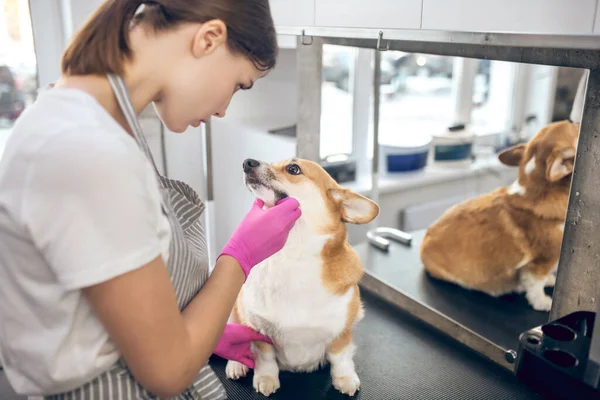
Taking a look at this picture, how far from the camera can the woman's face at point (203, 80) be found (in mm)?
656

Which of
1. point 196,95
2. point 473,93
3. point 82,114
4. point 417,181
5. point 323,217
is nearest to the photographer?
point 82,114

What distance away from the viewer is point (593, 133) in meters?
0.92

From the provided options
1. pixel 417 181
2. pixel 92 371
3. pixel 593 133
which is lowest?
pixel 417 181

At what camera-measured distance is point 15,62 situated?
1734 mm

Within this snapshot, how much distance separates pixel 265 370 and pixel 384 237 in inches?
32.0

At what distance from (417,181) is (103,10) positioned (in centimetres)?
165

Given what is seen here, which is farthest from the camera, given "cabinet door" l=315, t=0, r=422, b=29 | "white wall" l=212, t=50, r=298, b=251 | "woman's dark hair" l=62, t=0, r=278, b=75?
"white wall" l=212, t=50, r=298, b=251

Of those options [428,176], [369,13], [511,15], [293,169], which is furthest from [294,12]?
[428,176]

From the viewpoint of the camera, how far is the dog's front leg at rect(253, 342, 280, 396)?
1096mm

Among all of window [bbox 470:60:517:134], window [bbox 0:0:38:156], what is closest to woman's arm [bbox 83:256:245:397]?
window [bbox 0:0:38:156]

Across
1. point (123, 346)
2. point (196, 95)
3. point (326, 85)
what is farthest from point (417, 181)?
point (123, 346)

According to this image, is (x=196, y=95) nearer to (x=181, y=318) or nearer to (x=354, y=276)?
(x=181, y=318)

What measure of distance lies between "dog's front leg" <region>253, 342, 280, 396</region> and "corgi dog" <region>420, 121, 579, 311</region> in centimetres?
59

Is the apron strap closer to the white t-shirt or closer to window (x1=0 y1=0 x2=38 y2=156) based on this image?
the white t-shirt
